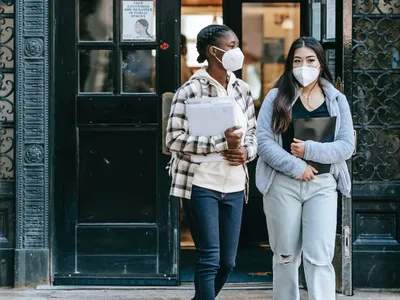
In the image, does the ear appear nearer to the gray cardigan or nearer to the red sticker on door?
the gray cardigan

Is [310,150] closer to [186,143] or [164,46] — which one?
[186,143]

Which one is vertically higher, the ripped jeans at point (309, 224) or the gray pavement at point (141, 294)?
the ripped jeans at point (309, 224)

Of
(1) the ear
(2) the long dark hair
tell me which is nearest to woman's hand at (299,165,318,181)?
(2) the long dark hair

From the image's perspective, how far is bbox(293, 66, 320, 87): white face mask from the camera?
206 inches

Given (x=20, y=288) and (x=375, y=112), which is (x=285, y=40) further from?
(x=20, y=288)

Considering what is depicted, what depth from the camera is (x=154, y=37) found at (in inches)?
275

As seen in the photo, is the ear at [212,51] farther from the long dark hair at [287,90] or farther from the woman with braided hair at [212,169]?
the long dark hair at [287,90]

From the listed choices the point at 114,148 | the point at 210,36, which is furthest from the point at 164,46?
the point at 210,36

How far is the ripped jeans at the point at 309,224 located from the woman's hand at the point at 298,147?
0.17 m

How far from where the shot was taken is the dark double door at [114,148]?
6945mm

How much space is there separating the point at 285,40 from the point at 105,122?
10.1 feet

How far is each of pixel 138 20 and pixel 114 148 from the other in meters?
1.09

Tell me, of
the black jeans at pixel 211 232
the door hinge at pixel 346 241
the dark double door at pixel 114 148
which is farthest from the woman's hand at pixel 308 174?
the dark double door at pixel 114 148

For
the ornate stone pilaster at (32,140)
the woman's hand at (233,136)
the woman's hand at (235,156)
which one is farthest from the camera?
the ornate stone pilaster at (32,140)
